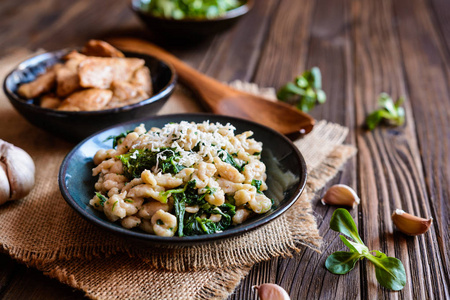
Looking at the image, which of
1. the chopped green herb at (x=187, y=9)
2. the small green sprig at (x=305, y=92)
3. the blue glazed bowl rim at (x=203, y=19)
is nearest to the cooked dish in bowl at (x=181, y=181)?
the small green sprig at (x=305, y=92)

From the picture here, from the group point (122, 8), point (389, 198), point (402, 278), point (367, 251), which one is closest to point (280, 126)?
point (389, 198)

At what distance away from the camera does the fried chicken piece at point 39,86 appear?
2326 millimetres

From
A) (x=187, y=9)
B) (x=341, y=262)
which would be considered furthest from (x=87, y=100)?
(x=187, y=9)

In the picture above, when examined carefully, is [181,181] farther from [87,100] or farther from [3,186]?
[87,100]

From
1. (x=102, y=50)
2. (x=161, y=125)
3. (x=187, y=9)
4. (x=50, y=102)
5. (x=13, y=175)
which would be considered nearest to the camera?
(x=13, y=175)

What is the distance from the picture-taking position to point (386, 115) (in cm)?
257

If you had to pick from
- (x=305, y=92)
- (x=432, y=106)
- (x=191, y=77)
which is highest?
(x=191, y=77)

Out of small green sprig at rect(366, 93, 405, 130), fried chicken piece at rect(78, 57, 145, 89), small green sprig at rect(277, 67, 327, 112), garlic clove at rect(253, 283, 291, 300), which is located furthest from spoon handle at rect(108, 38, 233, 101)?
garlic clove at rect(253, 283, 291, 300)

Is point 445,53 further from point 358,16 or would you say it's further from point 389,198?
point 389,198

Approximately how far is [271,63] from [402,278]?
7.19 feet

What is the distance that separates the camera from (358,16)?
164 inches

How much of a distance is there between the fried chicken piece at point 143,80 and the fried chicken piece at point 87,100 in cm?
19

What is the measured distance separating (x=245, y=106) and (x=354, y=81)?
1046mm

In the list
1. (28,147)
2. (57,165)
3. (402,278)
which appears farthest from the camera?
(28,147)
